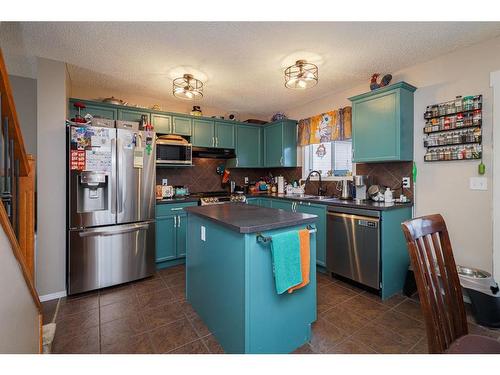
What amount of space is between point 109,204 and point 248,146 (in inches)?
99.3

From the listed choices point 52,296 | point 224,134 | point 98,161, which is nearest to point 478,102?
point 224,134

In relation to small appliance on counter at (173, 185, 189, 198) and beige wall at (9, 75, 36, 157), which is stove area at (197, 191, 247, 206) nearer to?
small appliance on counter at (173, 185, 189, 198)

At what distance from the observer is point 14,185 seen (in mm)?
1453

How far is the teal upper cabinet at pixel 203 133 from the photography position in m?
3.75

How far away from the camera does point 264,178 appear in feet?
15.8

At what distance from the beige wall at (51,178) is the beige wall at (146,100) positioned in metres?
0.79

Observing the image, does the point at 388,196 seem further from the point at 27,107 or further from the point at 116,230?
the point at 27,107

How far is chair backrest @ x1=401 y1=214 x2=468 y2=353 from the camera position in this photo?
0.89m

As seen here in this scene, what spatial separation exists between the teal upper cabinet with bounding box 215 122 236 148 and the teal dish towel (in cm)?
280

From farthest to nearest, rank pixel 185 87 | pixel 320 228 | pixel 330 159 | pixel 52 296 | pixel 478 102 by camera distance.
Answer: pixel 330 159, pixel 320 228, pixel 185 87, pixel 52 296, pixel 478 102

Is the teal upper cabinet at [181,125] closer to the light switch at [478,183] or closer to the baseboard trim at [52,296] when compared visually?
the baseboard trim at [52,296]

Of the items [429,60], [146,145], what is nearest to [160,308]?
[146,145]

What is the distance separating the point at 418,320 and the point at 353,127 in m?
2.15
